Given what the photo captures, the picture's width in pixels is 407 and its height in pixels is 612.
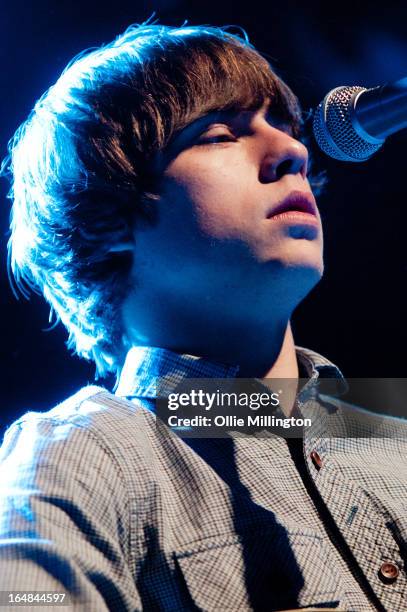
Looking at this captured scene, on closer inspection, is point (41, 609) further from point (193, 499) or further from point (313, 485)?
point (313, 485)

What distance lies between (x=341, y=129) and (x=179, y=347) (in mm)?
591

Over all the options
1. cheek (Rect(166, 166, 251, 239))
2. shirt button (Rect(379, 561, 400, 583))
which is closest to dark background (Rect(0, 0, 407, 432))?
cheek (Rect(166, 166, 251, 239))

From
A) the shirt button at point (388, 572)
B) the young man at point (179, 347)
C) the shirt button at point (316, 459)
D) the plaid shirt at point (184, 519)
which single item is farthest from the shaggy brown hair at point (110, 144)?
the shirt button at point (388, 572)

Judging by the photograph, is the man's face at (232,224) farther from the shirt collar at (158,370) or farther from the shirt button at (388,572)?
the shirt button at (388,572)

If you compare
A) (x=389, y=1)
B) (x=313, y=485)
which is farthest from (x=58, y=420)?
(x=389, y=1)

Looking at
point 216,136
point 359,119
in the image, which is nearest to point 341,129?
point 359,119

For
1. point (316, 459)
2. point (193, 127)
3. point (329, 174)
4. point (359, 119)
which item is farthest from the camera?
point (329, 174)

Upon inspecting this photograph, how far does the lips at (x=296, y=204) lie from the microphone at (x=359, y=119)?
235mm

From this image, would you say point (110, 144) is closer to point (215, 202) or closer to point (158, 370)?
point (215, 202)

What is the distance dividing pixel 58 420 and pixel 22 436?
66 mm

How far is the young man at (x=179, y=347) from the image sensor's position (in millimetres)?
1010

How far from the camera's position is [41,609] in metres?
0.86

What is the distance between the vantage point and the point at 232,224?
1.31 metres

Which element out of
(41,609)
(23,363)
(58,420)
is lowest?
(23,363)
